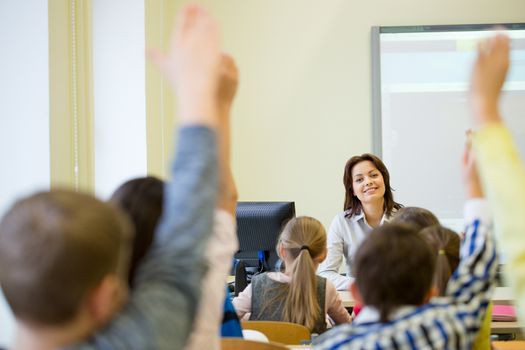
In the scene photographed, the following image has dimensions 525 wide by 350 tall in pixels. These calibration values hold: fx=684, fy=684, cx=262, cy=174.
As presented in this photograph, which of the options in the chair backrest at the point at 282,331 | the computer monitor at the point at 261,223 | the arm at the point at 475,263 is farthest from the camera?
the computer monitor at the point at 261,223

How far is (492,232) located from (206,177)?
0.65m

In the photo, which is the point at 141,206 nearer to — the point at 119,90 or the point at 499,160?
the point at 499,160

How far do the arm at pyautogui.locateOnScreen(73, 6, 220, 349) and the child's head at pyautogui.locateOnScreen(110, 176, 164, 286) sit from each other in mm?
243

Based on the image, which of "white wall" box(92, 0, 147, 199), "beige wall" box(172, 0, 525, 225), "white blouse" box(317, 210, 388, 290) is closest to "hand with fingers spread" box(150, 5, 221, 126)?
"white blouse" box(317, 210, 388, 290)

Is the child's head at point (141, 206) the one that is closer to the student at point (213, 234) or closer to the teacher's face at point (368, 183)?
the student at point (213, 234)

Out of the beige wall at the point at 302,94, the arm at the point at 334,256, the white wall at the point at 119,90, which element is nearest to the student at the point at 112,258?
the arm at the point at 334,256

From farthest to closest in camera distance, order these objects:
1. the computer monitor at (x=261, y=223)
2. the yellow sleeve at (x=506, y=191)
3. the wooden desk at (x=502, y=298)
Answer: the computer monitor at (x=261, y=223) → the wooden desk at (x=502, y=298) → the yellow sleeve at (x=506, y=191)

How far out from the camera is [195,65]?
84 centimetres

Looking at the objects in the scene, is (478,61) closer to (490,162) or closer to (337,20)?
(490,162)

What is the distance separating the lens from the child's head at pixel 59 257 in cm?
76

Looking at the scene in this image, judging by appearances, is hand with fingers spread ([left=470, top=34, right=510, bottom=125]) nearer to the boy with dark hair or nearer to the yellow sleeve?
the yellow sleeve

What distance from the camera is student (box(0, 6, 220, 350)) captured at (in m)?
0.76

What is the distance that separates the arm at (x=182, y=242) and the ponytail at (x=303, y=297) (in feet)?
6.74

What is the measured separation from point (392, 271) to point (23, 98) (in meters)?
1.96
